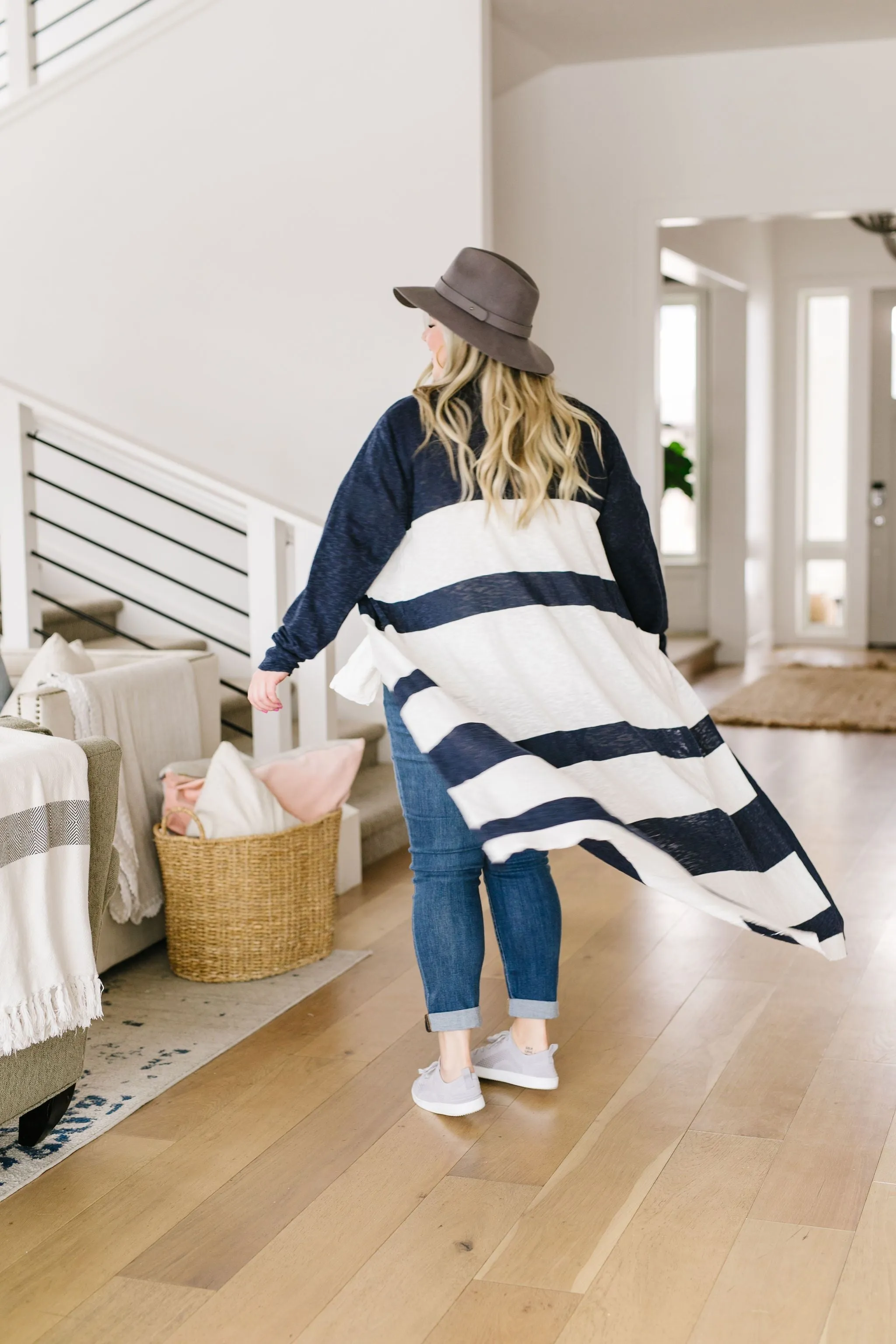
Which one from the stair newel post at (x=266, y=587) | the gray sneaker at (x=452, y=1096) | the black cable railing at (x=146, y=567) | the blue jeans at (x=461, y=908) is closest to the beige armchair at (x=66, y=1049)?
the blue jeans at (x=461, y=908)

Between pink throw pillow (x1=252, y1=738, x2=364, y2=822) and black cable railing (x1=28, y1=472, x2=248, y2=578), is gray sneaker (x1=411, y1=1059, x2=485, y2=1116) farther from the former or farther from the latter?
black cable railing (x1=28, y1=472, x2=248, y2=578)

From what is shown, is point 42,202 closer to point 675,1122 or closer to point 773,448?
point 675,1122

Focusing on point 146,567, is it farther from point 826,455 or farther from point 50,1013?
point 826,455

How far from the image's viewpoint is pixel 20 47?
4.93 m

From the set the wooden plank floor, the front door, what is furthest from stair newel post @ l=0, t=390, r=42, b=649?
the front door

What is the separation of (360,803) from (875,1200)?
7.44 feet

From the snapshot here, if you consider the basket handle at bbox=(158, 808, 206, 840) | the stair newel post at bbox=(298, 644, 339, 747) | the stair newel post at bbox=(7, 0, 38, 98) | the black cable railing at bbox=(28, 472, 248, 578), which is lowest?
the basket handle at bbox=(158, 808, 206, 840)

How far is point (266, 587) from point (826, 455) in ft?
20.5

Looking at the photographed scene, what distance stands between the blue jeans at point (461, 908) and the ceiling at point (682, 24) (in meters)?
3.52

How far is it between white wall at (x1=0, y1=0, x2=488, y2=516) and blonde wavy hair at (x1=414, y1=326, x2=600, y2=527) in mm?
2436

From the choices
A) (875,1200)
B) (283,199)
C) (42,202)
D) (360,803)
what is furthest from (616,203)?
(875,1200)

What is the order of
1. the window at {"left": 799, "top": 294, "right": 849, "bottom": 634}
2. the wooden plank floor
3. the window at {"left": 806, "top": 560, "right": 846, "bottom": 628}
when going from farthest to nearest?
the window at {"left": 806, "top": 560, "right": 846, "bottom": 628} < the window at {"left": 799, "top": 294, "right": 849, "bottom": 634} < the wooden plank floor

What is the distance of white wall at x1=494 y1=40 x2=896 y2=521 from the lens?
5.28 meters

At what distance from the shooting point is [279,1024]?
2.70 m
